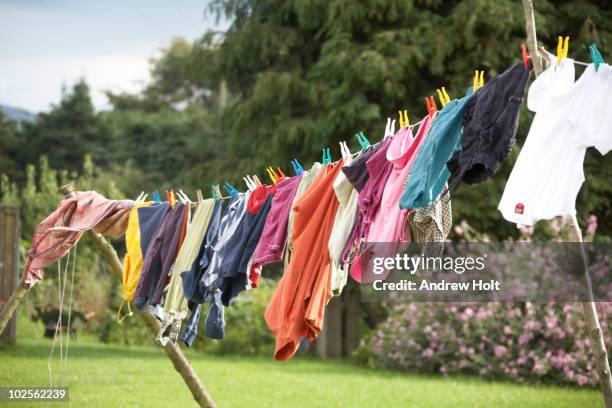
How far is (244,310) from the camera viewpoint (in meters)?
11.3

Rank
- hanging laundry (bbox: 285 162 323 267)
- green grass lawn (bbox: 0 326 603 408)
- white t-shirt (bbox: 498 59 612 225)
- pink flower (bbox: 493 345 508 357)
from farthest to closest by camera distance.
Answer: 1. pink flower (bbox: 493 345 508 357)
2. green grass lawn (bbox: 0 326 603 408)
3. hanging laundry (bbox: 285 162 323 267)
4. white t-shirt (bbox: 498 59 612 225)

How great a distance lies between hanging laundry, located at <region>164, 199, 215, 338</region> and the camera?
4.71m

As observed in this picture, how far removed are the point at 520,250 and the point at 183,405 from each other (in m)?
4.09

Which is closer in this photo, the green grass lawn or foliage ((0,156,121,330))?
the green grass lawn

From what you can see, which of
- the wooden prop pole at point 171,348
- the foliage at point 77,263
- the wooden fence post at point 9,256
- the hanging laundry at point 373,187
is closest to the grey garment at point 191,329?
the wooden prop pole at point 171,348

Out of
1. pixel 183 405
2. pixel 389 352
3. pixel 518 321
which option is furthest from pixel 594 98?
pixel 389 352

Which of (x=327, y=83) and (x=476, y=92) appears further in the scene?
(x=327, y=83)

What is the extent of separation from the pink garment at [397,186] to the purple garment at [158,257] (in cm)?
170

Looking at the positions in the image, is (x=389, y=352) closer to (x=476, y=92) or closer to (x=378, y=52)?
(x=378, y=52)

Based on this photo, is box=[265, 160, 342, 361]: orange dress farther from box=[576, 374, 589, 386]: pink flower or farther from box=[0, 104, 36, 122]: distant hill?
box=[0, 104, 36, 122]: distant hill

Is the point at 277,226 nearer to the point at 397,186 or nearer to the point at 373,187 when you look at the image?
the point at 373,187

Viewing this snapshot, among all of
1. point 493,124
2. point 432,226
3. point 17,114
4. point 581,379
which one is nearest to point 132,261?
point 432,226

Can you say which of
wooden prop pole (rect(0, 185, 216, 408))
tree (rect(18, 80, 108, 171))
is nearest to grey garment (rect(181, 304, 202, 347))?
wooden prop pole (rect(0, 185, 216, 408))

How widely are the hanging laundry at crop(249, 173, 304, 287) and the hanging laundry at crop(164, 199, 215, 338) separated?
57 centimetres
